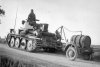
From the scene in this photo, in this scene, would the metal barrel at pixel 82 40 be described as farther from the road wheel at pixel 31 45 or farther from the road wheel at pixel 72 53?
the road wheel at pixel 31 45

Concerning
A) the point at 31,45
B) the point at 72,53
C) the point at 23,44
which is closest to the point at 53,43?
the point at 31,45

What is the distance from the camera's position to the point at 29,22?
19922mm

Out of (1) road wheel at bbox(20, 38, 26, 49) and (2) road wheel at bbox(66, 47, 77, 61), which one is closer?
(2) road wheel at bbox(66, 47, 77, 61)

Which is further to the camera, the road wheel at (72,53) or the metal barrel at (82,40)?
the metal barrel at (82,40)

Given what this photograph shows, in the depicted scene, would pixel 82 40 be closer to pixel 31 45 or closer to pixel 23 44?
pixel 31 45

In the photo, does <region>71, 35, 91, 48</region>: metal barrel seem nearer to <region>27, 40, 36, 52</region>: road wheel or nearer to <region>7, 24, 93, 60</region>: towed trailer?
<region>7, 24, 93, 60</region>: towed trailer

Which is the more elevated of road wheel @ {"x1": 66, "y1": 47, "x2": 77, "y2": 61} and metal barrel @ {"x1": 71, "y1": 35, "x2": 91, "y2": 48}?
metal barrel @ {"x1": 71, "y1": 35, "x2": 91, "y2": 48}

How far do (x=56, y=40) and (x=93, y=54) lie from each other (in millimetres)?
4496

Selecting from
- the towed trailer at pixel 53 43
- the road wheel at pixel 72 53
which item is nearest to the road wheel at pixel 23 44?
the towed trailer at pixel 53 43

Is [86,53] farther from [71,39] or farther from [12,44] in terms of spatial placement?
[12,44]

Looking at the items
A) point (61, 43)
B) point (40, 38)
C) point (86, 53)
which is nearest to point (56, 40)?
point (61, 43)

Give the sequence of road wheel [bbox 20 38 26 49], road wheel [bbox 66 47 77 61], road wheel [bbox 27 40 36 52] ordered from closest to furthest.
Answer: road wheel [bbox 66 47 77 61] < road wheel [bbox 27 40 36 52] < road wheel [bbox 20 38 26 49]

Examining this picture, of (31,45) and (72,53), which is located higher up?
(31,45)

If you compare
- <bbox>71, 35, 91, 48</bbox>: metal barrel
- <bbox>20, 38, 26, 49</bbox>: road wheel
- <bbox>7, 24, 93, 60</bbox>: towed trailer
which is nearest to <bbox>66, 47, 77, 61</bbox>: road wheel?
<bbox>7, 24, 93, 60</bbox>: towed trailer
